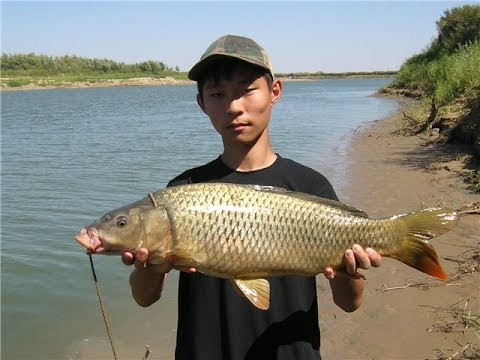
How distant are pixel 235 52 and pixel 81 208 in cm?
685

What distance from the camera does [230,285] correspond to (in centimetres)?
222

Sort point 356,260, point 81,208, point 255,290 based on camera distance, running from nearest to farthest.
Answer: point 255,290 < point 356,260 < point 81,208

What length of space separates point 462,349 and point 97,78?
255 ft

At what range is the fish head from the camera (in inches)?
79.7

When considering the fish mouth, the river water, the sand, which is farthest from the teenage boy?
the river water

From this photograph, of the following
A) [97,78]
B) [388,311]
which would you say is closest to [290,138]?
[388,311]

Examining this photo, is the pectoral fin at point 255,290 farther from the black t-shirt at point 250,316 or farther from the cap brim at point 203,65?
the cap brim at point 203,65

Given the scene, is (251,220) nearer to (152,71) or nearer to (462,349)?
(462,349)

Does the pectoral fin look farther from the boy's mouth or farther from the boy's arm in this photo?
the boy's mouth

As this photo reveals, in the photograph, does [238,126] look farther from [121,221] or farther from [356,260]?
[356,260]

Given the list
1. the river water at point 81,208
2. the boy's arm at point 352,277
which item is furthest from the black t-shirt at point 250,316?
the river water at point 81,208

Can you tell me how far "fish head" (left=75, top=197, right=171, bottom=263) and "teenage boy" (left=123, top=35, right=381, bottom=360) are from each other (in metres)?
0.07

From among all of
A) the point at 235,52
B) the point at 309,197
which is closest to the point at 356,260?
the point at 309,197

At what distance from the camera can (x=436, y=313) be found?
14.3ft
